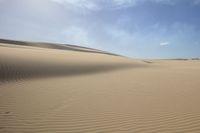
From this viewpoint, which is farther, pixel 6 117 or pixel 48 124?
pixel 6 117

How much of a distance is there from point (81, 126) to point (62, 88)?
450 cm

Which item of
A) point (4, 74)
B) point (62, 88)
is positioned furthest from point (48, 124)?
point (4, 74)

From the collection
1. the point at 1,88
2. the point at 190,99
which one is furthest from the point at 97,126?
the point at 1,88

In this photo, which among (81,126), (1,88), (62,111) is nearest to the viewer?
(81,126)

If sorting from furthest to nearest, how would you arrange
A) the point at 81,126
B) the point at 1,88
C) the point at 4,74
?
the point at 4,74, the point at 1,88, the point at 81,126

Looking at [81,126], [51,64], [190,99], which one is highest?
[51,64]

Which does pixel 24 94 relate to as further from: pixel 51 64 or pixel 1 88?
pixel 51 64

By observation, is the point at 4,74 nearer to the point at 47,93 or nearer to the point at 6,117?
the point at 47,93

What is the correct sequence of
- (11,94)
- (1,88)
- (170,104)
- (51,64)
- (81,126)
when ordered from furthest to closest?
(51,64), (1,88), (11,94), (170,104), (81,126)

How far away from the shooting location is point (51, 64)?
15203 millimetres

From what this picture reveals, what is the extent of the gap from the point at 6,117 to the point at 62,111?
1392mm

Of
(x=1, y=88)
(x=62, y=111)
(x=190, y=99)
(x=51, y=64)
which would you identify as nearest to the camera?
(x=62, y=111)

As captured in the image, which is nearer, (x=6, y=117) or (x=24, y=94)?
(x=6, y=117)

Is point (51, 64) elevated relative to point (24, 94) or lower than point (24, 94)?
elevated
